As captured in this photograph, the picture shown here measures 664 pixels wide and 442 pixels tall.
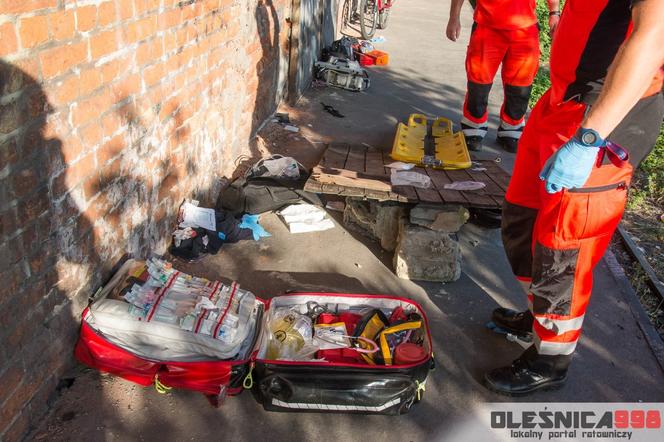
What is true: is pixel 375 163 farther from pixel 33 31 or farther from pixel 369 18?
pixel 369 18

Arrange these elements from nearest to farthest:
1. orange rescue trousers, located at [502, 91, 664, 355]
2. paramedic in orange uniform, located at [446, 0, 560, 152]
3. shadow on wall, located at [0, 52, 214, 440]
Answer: shadow on wall, located at [0, 52, 214, 440] → orange rescue trousers, located at [502, 91, 664, 355] → paramedic in orange uniform, located at [446, 0, 560, 152]

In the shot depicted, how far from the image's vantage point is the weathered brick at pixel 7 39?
1745 millimetres

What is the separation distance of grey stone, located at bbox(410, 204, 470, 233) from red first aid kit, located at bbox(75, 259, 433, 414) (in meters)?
0.82

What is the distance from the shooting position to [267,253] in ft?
12.0

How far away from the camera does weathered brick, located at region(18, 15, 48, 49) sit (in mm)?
1837

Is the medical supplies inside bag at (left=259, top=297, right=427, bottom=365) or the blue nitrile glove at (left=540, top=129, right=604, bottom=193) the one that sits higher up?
the blue nitrile glove at (left=540, top=129, right=604, bottom=193)

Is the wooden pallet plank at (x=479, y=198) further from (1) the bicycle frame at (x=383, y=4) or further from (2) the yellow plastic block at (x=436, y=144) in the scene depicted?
(1) the bicycle frame at (x=383, y=4)

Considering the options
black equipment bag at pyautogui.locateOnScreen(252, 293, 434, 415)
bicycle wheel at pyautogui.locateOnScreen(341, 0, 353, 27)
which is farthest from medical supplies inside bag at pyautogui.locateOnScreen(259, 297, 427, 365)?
bicycle wheel at pyautogui.locateOnScreen(341, 0, 353, 27)

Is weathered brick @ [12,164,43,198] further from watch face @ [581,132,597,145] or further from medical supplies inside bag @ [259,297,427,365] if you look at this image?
watch face @ [581,132,597,145]

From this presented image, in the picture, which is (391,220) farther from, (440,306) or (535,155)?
(535,155)

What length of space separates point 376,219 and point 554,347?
62.7 inches

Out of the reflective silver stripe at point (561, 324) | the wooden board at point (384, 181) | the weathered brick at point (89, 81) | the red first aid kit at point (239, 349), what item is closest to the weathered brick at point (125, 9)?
the weathered brick at point (89, 81)

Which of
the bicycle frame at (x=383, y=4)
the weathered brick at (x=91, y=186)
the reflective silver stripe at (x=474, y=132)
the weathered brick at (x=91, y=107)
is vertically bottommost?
the reflective silver stripe at (x=474, y=132)

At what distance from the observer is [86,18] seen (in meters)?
2.20
